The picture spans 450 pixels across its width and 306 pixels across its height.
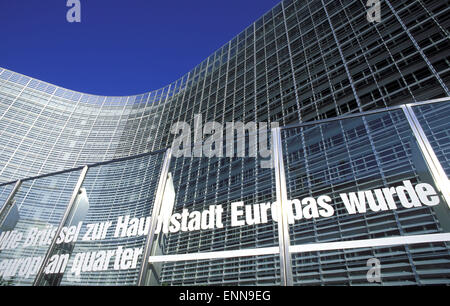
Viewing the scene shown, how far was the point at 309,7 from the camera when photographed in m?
12.1

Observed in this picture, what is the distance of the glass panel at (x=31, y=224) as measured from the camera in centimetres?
178

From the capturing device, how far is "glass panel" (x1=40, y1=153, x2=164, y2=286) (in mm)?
1603

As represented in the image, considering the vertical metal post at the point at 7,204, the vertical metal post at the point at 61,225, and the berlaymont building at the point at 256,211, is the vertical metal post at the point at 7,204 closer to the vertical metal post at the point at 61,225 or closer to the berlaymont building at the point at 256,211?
the berlaymont building at the point at 256,211

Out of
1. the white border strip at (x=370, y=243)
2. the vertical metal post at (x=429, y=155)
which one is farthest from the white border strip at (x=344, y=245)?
the vertical metal post at (x=429, y=155)

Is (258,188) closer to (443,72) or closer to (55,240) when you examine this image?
(55,240)

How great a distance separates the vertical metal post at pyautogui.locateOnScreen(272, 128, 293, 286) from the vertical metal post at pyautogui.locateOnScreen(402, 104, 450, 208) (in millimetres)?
895

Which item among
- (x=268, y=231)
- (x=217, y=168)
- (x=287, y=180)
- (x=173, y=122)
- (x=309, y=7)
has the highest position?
(x=309, y=7)

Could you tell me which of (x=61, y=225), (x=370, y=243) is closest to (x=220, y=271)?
(x=370, y=243)

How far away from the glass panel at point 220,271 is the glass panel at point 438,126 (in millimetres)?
1230

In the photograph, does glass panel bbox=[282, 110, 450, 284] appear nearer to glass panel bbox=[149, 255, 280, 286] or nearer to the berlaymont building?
the berlaymont building

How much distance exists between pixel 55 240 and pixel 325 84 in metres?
9.67

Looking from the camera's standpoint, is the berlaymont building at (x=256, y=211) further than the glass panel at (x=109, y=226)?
No

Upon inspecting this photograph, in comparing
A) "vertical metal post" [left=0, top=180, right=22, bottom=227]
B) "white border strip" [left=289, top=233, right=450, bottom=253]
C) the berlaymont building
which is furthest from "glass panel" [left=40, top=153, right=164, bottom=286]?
"white border strip" [left=289, top=233, right=450, bottom=253]
